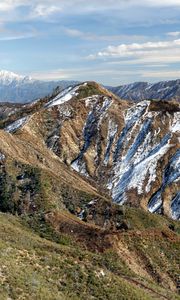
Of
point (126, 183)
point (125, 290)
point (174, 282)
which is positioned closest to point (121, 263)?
point (174, 282)

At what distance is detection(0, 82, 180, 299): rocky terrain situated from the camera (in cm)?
3406

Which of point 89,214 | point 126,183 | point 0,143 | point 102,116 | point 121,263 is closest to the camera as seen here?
point 121,263

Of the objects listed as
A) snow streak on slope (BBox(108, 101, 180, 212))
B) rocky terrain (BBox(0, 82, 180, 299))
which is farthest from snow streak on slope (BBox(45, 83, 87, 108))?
snow streak on slope (BBox(108, 101, 180, 212))

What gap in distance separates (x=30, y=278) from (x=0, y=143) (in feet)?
215

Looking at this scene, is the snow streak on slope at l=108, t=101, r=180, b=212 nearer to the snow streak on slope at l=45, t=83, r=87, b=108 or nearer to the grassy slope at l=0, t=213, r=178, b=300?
the snow streak on slope at l=45, t=83, r=87, b=108

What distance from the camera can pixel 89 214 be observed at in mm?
73938

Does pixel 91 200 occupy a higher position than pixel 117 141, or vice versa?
pixel 117 141

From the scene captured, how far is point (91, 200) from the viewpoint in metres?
77.2

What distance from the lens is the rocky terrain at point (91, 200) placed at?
34.1 m

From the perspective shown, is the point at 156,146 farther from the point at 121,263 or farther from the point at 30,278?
the point at 30,278

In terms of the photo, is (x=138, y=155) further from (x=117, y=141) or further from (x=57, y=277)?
(x=57, y=277)

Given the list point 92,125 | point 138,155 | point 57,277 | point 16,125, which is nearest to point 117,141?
point 138,155

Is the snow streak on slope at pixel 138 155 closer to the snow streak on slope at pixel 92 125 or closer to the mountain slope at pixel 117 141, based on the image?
the mountain slope at pixel 117 141

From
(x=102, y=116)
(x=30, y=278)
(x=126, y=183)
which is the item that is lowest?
(x=126, y=183)
